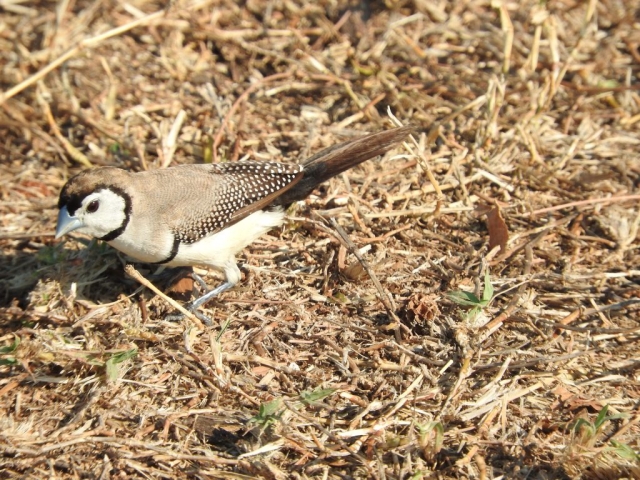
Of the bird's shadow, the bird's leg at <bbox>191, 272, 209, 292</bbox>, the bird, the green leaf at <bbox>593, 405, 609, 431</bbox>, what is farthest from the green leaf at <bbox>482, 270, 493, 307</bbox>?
the bird's shadow

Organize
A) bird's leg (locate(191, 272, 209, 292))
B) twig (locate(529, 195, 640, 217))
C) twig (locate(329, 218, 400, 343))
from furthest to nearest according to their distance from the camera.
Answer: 1. twig (locate(529, 195, 640, 217))
2. bird's leg (locate(191, 272, 209, 292))
3. twig (locate(329, 218, 400, 343))

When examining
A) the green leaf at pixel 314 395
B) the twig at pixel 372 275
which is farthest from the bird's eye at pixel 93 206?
the green leaf at pixel 314 395

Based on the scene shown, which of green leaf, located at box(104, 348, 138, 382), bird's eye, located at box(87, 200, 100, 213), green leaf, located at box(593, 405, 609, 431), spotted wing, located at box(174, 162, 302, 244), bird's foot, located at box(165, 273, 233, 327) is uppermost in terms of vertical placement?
bird's eye, located at box(87, 200, 100, 213)

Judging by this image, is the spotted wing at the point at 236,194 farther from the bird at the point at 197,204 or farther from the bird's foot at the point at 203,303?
the bird's foot at the point at 203,303

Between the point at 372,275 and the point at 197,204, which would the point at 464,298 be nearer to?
the point at 372,275

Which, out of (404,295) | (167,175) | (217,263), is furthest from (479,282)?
(167,175)

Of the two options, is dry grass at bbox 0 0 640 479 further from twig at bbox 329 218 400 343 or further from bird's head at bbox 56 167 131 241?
bird's head at bbox 56 167 131 241

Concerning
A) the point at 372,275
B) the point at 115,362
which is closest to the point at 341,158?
the point at 372,275
